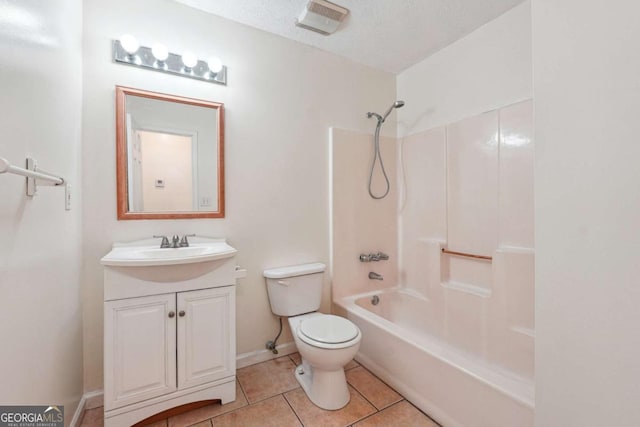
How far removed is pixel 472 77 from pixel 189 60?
195cm

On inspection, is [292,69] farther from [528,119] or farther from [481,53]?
[528,119]

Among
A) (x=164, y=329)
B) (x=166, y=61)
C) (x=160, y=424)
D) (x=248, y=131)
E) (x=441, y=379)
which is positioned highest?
(x=166, y=61)

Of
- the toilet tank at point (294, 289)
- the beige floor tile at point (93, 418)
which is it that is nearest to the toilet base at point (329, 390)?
the toilet tank at point (294, 289)

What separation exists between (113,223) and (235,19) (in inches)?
61.0

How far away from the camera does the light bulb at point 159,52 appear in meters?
1.63

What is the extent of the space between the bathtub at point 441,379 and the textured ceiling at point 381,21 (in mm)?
2045

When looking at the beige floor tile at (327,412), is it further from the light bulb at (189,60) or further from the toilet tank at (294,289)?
the light bulb at (189,60)

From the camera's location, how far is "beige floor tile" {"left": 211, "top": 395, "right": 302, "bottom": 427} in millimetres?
1444

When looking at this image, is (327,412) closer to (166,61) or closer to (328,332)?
(328,332)

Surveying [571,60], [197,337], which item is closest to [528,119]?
[571,60]

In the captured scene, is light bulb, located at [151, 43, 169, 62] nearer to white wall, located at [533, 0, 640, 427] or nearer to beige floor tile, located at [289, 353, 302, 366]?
white wall, located at [533, 0, 640, 427]

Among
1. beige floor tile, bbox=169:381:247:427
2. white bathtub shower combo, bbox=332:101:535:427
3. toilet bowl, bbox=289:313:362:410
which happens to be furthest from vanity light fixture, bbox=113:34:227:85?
beige floor tile, bbox=169:381:247:427

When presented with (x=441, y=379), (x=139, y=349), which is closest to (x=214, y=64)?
(x=139, y=349)

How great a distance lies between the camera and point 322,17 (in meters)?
1.79
